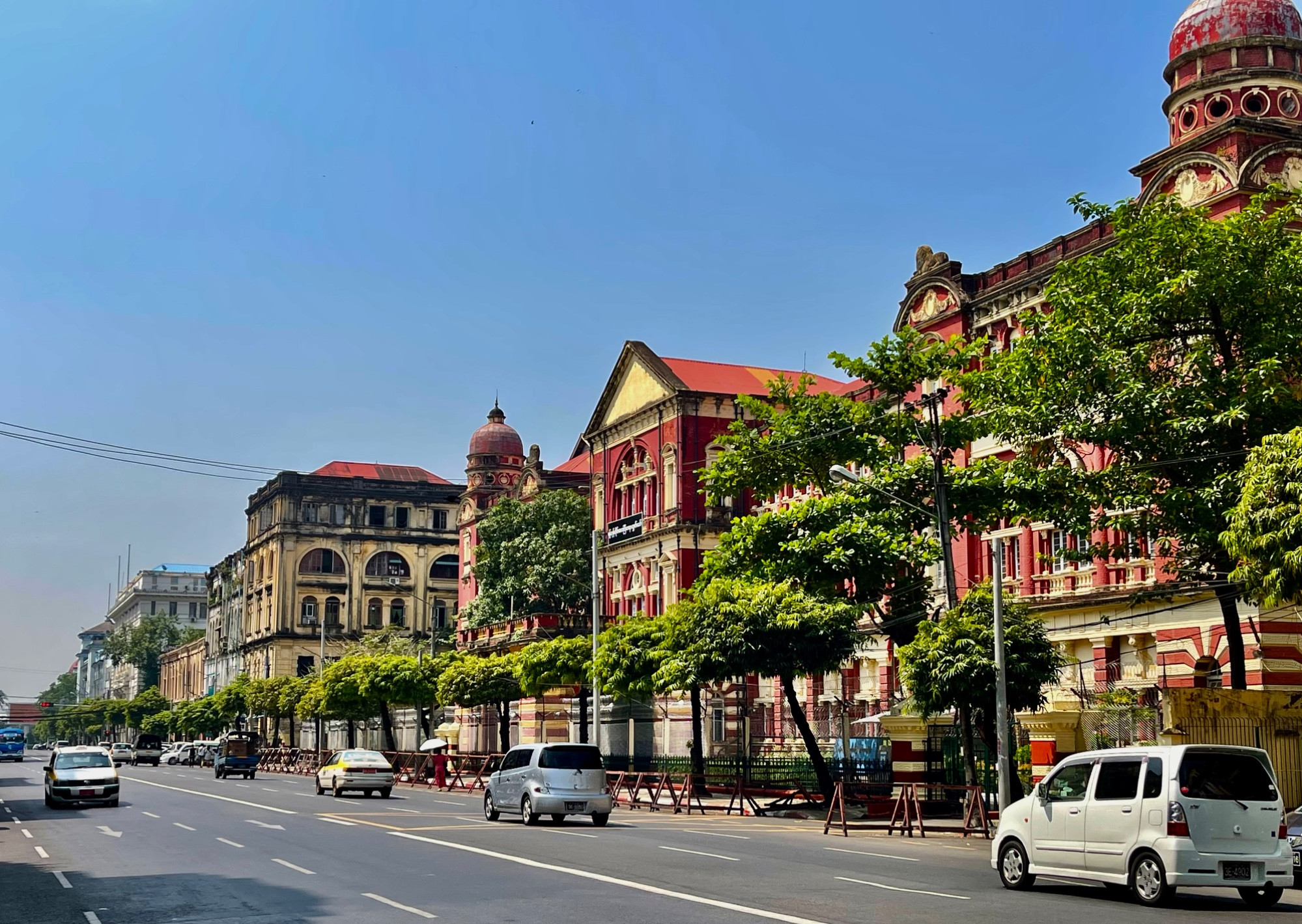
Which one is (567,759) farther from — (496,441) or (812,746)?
(496,441)

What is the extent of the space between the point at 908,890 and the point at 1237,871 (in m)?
3.74

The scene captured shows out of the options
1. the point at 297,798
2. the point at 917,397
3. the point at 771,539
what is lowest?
the point at 297,798

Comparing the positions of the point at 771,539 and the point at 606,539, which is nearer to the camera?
the point at 771,539

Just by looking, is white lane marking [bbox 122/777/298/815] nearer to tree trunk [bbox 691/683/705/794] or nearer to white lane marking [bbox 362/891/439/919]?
tree trunk [bbox 691/683/705/794]

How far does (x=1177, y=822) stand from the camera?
16203 mm

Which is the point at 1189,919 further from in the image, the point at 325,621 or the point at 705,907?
the point at 325,621

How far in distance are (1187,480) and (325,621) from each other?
97.7 metres

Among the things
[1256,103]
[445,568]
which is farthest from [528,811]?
[445,568]

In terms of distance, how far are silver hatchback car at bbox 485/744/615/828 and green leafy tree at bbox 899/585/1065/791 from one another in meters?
6.86

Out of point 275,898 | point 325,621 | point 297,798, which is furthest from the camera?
point 325,621

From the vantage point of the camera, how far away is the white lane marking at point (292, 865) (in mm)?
20117

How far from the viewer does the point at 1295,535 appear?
21.5m

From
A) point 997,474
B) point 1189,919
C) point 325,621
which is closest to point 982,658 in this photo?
point 997,474

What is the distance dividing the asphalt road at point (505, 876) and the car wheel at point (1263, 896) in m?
0.25
